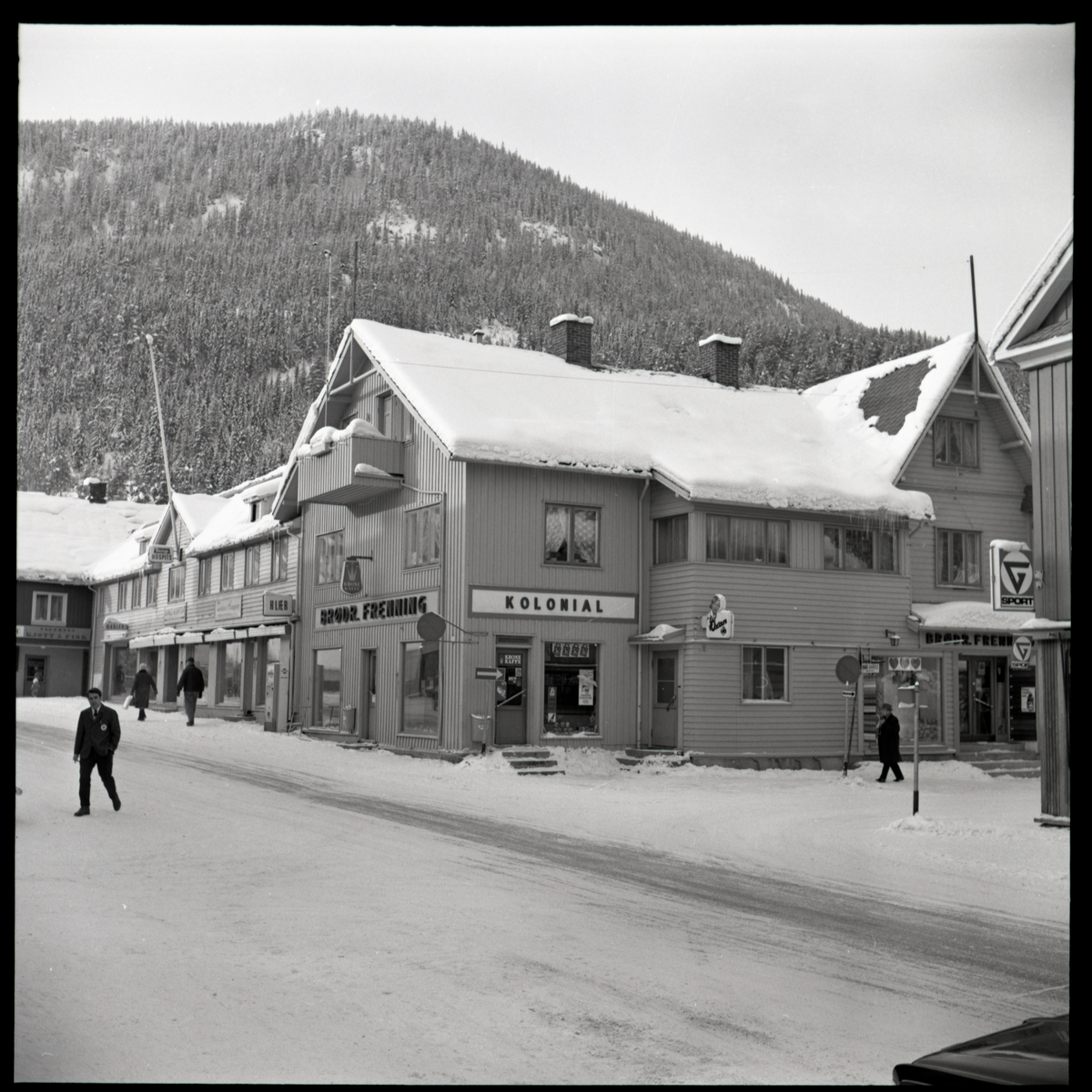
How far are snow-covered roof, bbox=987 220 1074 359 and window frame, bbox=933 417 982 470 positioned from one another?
13.6 meters

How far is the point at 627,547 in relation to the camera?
1028 inches

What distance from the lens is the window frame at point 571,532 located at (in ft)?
82.7

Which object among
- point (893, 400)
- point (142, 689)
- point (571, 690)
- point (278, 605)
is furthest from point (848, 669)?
point (142, 689)

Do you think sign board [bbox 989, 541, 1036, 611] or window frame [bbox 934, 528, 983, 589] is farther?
window frame [bbox 934, 528, 983, 589]

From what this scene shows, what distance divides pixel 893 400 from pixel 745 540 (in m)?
6.42

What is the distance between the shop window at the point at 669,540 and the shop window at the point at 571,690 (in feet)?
8.67

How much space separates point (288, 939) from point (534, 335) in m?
22.6

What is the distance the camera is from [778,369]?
33.0m

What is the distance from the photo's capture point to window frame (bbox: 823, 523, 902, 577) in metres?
26.8

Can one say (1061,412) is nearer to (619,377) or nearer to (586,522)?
(586,522)

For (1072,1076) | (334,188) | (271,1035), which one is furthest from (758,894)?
(334,188)

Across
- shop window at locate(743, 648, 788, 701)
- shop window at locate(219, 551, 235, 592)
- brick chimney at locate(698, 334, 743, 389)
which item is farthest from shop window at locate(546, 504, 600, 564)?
shop window at locate(219, 551, 235, 592)

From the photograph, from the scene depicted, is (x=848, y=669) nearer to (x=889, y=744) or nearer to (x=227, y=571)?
(x=889, y=744)

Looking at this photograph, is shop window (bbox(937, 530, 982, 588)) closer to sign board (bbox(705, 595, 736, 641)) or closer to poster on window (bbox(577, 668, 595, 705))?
sign board (bbox(705, 595, 736, 641))
